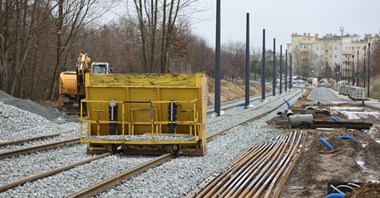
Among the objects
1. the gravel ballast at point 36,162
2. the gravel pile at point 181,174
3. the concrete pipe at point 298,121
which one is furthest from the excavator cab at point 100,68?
the gravel ballast at point 36,162

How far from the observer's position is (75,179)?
1072 centimetres

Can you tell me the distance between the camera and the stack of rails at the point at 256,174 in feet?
32.8

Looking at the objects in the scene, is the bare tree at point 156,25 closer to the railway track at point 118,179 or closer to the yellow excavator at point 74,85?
the yellow excavator at point 74,85

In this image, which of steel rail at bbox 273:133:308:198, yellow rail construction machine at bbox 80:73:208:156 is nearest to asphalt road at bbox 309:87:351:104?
steel rail at bbox 273:133:308:198

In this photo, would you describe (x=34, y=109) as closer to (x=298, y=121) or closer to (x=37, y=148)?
(x=298, y=121)

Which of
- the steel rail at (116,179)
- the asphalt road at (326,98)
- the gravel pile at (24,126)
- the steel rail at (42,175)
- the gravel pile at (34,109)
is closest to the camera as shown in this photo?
the steel rail at (116,179)

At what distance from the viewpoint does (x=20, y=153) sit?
15.0m

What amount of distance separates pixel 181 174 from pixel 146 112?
3.95m

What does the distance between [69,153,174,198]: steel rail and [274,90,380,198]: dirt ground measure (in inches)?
117

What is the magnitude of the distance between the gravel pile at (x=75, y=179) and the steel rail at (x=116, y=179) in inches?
13.8

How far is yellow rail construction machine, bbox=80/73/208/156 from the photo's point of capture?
1476 centimetres

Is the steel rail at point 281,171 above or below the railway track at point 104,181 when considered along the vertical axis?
below

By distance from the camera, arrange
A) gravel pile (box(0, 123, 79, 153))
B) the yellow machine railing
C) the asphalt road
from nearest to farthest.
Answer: the yellow machine railing
gravel pile (box(0, 123, 79, 153))
the asphalt road

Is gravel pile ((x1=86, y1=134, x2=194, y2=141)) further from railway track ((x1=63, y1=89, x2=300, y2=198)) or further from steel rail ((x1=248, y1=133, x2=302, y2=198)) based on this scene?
steel rail ((x1=248, y1=133, x2=302, y2=198))
